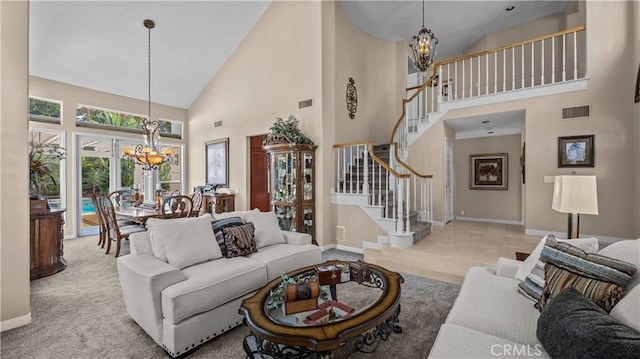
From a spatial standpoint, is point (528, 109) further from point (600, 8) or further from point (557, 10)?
point (557, 10)

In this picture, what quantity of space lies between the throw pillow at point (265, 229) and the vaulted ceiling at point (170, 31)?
446 cm

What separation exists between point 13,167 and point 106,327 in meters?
1.63

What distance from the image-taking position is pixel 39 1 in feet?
14.1

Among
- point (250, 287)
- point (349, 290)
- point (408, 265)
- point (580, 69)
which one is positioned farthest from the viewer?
point (580, 69)

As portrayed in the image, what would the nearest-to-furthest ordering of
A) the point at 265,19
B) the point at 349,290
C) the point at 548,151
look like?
the point at 349,290, the point at 548,151, the point at 265,19

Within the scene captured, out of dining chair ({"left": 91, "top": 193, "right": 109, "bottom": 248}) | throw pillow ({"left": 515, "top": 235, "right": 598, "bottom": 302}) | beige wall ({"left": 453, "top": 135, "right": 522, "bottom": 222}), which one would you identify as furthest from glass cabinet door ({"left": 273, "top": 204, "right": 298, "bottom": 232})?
beige wall ({"left": 453, "top": 135, "right": 522, "bottom": 222})

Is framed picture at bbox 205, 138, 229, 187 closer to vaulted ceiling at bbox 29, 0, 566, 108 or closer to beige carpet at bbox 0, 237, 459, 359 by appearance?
vaulted ceiling at bbox 29, 0, 566, 108

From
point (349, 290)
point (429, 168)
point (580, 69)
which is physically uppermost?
point (580, 69)

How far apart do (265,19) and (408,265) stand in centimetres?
561

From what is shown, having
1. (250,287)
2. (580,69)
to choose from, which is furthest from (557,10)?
(250,287)

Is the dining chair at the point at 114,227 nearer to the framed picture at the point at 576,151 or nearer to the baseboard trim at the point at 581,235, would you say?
the baseboard trim at the point at 581,235

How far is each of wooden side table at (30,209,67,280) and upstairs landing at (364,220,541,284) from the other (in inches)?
174

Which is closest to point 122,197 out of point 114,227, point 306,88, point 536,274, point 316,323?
point 114,227

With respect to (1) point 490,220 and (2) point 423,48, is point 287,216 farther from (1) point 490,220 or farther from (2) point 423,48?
(1) point 490,220
